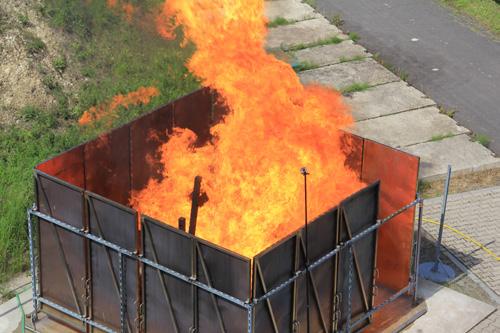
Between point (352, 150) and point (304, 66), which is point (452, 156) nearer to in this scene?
point (304, 66)

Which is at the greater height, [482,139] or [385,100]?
[385,100]

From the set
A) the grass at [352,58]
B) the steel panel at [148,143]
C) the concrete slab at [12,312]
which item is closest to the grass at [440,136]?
the grass at [352,58]

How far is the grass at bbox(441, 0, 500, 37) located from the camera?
88.8 ft

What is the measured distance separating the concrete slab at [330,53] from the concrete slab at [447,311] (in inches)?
385

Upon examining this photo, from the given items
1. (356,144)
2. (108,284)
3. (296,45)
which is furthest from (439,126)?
(108,284)

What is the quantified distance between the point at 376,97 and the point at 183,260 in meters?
11.5

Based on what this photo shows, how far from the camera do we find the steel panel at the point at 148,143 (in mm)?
15484

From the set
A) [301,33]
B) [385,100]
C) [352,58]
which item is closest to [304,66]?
[352,58]

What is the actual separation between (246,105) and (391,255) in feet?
10.9

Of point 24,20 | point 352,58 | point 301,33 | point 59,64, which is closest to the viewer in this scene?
point 59,64

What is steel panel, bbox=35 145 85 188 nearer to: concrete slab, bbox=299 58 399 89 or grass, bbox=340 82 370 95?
grass, bbox=340 82 370 95

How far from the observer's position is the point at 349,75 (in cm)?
2391

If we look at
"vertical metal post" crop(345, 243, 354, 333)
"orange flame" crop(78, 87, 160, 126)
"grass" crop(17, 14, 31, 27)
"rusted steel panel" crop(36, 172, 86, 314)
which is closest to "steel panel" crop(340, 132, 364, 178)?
"vertical metal post" crop(345, 243, 354, 333)

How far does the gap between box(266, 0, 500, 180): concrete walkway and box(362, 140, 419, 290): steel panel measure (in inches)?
186
